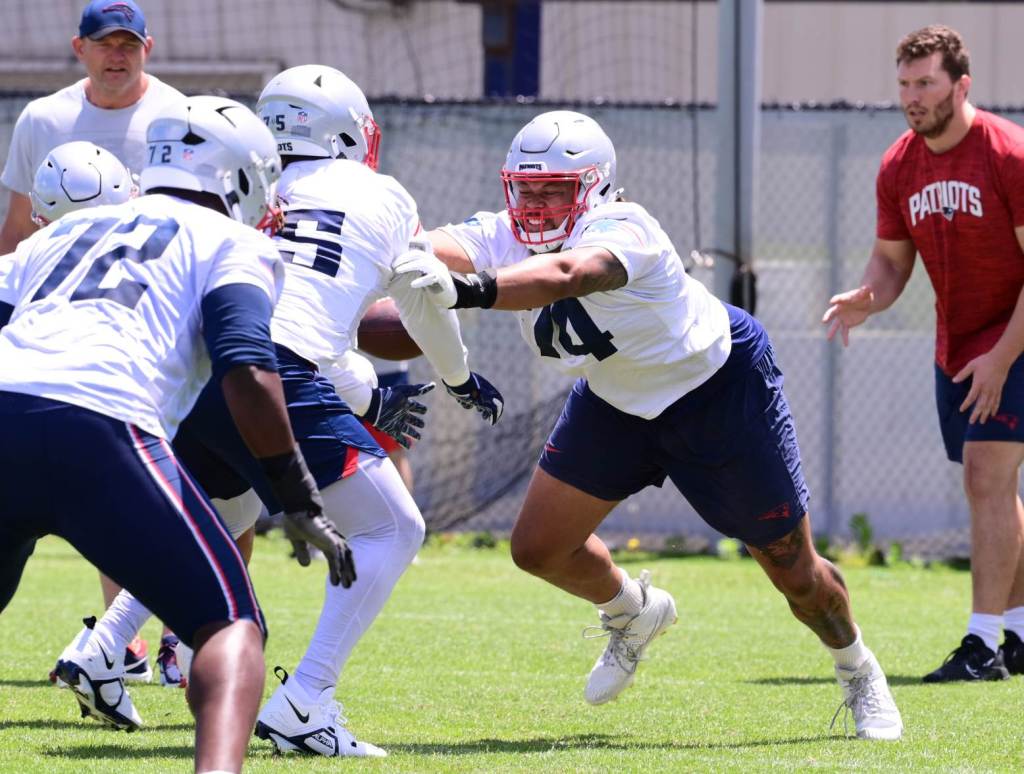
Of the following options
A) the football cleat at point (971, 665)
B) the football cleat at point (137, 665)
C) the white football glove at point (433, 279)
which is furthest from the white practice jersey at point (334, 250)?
the football cleat at point (971, 665)

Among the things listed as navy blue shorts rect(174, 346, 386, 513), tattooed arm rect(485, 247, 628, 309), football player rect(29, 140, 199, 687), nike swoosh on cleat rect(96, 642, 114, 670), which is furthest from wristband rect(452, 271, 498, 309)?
football player rect(29, 140, 199, 687)

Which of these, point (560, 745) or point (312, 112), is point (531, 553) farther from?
point (312, 112)

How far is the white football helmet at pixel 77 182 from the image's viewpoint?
16.9 feet

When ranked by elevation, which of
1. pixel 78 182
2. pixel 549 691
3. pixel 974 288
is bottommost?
pixel 549 691

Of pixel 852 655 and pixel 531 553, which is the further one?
pixel 531 553

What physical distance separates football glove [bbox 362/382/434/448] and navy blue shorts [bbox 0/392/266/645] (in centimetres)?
157

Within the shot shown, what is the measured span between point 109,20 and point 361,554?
2782 mm

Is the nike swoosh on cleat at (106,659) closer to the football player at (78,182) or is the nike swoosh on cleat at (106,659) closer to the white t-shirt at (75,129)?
the football player at (78,182)

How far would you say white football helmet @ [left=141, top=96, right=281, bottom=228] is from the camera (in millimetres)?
3564

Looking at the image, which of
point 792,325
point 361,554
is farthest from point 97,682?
point 792,325

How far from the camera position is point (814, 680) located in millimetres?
5898

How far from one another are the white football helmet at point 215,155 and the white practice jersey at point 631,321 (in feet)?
3.50

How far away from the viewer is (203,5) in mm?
13250

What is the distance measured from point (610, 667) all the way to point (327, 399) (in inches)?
55.4
